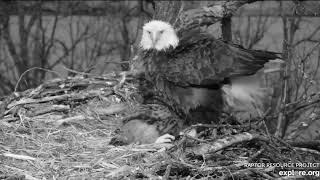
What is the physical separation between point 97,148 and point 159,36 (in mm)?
1216

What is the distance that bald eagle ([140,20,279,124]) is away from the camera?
17.1 ft

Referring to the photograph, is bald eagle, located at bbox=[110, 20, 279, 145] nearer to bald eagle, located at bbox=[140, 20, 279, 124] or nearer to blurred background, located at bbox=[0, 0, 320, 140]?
bald eagle, located at bbox=[140, 20, 279, 124]

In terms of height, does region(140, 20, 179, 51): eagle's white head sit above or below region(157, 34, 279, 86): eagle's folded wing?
above

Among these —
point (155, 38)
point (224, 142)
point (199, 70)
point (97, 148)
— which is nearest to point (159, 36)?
point (155, 38)

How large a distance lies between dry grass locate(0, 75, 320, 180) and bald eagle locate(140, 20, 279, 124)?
36cm

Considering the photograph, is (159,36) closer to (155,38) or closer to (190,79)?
(155,38)

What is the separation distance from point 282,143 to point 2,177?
2172 millimetres

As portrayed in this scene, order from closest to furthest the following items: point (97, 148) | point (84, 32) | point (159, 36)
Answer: point (97, 148) < point (159, 36) < point (84, 32)

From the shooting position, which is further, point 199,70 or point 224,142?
point 199,70

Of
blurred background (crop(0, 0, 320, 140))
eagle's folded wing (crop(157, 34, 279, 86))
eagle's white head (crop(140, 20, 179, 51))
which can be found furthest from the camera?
blurred background (crop(0, 0, 320, 140))

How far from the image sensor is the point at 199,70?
5.22 m

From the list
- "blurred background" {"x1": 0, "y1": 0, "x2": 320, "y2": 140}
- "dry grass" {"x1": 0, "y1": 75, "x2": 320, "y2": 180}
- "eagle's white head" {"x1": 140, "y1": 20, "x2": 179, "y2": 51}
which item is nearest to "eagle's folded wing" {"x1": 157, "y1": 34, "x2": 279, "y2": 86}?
"eagle's white head" {"x1": 140, "y1": 20, "x2": 179, "y2": 51}

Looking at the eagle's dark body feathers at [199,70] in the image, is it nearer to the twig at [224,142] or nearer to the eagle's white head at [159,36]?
the eagle's white head at [159,36]

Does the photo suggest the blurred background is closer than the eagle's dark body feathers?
No
